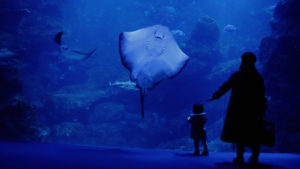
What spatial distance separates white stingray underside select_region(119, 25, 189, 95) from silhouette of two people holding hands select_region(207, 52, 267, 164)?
3.87ft

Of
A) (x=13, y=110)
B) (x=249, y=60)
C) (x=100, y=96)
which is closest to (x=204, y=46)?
(x=100, y=96)

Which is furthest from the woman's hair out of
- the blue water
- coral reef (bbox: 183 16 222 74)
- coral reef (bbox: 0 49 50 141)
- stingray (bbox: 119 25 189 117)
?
coral reef (bbox: 183 16 222 74)

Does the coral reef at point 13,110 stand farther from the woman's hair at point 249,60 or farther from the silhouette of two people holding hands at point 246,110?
the woman's hair at point 249,60

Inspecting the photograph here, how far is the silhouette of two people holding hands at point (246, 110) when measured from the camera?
5.86 feet

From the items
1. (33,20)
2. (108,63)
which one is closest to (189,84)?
(108,63)

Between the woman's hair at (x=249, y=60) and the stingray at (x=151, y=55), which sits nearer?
the woman's hair at (x=249, y=60)

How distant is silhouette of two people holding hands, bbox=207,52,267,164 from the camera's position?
179cm

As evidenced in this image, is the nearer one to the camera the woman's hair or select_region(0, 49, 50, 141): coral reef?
the woman's hair

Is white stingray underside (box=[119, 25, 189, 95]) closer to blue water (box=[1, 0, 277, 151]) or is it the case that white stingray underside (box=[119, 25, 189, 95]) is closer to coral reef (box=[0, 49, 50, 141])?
coral reef (box=[0, 49, 50, 141])

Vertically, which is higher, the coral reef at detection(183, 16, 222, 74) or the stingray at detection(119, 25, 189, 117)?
the coral reef at detection(183, 16, 222, 74)

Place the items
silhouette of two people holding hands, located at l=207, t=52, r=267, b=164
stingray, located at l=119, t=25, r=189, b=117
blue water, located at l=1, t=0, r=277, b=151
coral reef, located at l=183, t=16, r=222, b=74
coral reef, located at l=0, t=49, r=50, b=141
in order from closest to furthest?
silhouette of two people holding hands, located at l=207, t=52, r=267, b=164 < stingray, located at l=119, t=25, r=189, b=117 < coral reef, located at l=0, t=49, r=50, b=141 < blue water, located at l=1, t=0, r=277, b=151 < coral reef, located at l=183, t=16, r=222, b=74

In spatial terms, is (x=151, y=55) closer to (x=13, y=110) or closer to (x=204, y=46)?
(x=13, y=110)

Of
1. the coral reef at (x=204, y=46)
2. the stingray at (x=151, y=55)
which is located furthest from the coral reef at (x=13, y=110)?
the coral reef at (x=204, y=46)

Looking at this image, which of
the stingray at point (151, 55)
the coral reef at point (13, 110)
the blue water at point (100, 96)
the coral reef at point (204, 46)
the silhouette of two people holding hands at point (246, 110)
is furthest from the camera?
Answer: the coral reef at point (204, 46)
